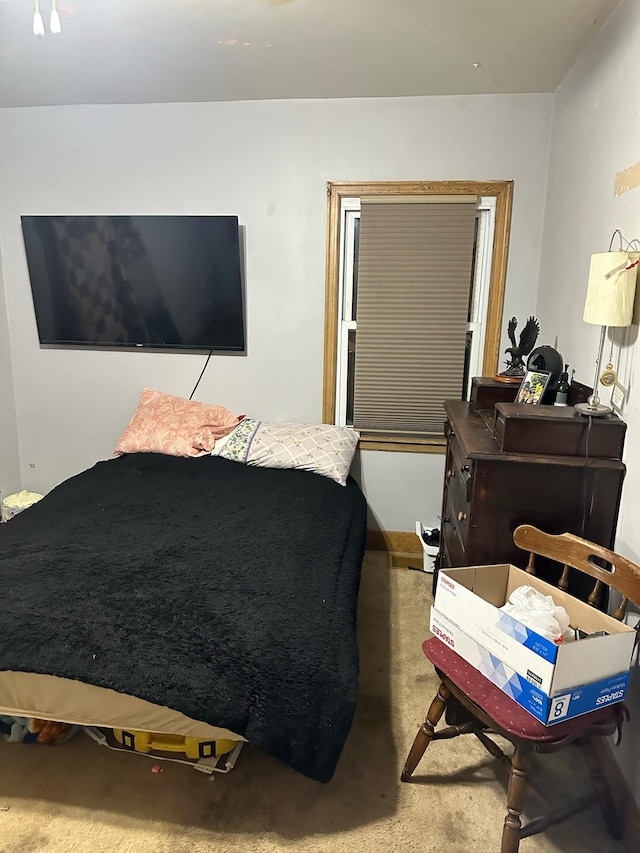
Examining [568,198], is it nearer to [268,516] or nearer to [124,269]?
[268,516]

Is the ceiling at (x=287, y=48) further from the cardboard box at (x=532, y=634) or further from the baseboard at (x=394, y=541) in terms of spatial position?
the baseboard at (x=394, y=541)

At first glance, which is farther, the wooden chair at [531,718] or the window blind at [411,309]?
the window blind at [411,309]

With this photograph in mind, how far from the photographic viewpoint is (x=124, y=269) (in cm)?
310

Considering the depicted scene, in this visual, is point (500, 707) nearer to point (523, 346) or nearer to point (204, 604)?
point (204, 604)

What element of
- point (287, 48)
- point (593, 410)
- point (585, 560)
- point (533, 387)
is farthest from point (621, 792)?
point (287, 48)

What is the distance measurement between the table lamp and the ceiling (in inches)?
40.1

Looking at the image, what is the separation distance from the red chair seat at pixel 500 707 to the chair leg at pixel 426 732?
99 mm

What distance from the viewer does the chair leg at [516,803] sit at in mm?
1340

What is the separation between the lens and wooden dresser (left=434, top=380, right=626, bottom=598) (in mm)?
1688

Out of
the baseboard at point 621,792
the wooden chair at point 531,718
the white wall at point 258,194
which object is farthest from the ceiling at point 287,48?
the baseboard at point 621,792

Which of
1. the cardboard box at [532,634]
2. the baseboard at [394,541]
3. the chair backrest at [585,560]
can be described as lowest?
the baseboard at [394,541]

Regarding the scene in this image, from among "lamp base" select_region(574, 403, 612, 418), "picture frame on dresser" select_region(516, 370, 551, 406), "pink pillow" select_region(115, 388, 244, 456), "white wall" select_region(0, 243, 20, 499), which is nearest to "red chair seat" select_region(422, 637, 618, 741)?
"lamp base" select_region(574, 403, 612, 418)

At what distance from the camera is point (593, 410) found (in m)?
1.73

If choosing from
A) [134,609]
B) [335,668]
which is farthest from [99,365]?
[335,668]
